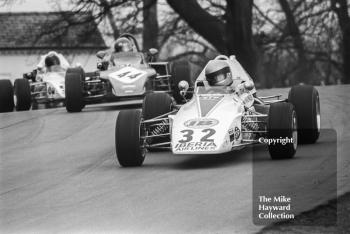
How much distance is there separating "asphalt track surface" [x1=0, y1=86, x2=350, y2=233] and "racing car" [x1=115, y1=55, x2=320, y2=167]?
0.82 ft

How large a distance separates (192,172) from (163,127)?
1571 millimetres

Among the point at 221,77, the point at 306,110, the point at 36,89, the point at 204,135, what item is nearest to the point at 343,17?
the point at 36,89

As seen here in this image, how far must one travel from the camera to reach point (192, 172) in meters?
12.7

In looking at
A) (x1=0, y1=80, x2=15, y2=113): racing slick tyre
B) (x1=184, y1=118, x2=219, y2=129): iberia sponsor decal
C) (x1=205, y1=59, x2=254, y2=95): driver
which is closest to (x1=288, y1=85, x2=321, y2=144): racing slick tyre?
(x1=205, y1=59, x2=254, y2=95): driver

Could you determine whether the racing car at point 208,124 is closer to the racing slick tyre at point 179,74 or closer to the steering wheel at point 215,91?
Answer: the steering wheel at point 215,91

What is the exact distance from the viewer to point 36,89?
27.3 m

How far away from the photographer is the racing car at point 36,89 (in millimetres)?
25188

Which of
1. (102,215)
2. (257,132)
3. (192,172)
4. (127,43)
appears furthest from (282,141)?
(127,43)

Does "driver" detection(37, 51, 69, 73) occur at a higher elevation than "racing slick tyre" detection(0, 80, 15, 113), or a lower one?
higher

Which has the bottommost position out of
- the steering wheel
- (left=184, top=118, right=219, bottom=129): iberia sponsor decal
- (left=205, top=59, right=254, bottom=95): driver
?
(left=184, top=118, right=219, bottom=129): iberia sponsor decal

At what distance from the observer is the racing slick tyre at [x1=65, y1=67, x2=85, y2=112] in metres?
22.3

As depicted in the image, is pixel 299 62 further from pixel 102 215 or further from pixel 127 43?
pixel 102 215

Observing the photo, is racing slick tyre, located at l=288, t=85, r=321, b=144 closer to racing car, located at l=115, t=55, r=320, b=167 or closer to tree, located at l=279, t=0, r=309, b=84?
racing car, located at l=115, t=55, r=320, b=167

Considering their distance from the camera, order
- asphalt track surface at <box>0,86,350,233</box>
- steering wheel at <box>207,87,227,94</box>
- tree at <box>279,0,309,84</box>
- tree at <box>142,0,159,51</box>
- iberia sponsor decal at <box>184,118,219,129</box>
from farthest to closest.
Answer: tree at <box>142,0,159,51</box> → tree at <box>279,0,309,84</box> → steering wheel at <box>207,87,227,94</box> → iberia sponsor decal at <box>184,118,219,129</box> → asphalt track surface at <box>0,86,350,233</box>
